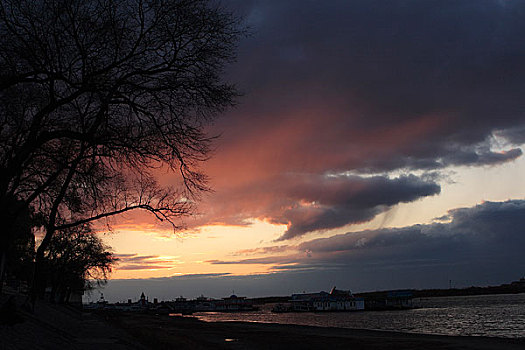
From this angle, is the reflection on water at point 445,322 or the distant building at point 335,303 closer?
the reflection on water at point 445,322

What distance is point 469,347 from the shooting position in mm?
40969

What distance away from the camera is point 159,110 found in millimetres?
11047

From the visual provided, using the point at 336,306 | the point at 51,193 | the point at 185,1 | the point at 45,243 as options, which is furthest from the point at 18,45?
the point at 336,306

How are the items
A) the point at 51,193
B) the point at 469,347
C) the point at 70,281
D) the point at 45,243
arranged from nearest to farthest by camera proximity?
the point at 51,193 → the point at 45,243 → the point at 469,347 → the point at 70,281

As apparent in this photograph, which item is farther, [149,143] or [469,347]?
[469,347]

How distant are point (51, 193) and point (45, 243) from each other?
3.71 m

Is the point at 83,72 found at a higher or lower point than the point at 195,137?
higher

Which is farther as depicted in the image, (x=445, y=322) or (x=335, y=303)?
(x=335, y=303)

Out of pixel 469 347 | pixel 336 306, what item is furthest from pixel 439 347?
pixel 336 306

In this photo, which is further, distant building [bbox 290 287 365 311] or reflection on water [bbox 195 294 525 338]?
distant building [bbox 290 287 365 311]

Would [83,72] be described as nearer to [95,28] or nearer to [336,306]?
[95,28]

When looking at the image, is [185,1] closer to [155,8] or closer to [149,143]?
[155,8]

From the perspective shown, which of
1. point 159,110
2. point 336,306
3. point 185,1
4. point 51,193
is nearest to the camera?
point 185,1

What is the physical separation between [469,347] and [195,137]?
39.3m
